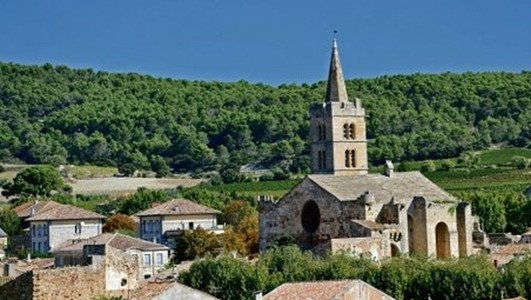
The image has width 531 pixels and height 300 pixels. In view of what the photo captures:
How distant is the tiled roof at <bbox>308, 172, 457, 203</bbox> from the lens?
80.6 meters

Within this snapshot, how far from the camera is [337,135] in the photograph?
89.4 metres

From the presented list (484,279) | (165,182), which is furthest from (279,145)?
(484,279)

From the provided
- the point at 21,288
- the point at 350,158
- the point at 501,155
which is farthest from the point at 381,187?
the point at 501,155

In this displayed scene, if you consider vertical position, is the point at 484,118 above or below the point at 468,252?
above

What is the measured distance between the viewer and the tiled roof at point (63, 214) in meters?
112

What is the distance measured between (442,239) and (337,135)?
10926 millimetres

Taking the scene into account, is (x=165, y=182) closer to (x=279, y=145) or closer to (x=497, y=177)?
(x=279, y=145)

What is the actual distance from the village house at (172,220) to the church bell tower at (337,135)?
74.3 feet

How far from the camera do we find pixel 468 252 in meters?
81.6

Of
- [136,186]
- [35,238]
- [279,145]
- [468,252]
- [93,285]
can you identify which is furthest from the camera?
[279,145]

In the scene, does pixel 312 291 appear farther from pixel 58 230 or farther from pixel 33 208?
pixel 33 208

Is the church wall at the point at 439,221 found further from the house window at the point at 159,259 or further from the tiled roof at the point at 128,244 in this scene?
the house window at the point at 159,259

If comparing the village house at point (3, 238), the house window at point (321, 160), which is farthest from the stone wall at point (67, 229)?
the house window at point (321, 160)

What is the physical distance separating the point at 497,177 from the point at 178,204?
32.4 m
